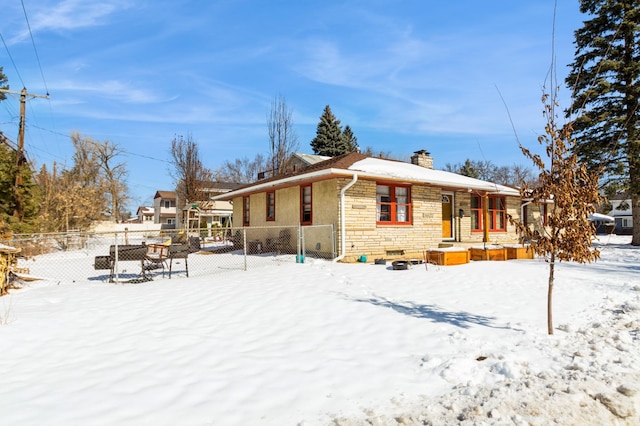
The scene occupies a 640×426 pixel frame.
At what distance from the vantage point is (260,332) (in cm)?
519

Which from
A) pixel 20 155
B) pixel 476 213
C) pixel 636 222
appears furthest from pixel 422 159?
pixel 20 155

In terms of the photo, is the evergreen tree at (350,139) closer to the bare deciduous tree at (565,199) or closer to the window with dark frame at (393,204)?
the window with dark frame at (393,204)

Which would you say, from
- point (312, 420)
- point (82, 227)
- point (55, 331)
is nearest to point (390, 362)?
point (312, 420)

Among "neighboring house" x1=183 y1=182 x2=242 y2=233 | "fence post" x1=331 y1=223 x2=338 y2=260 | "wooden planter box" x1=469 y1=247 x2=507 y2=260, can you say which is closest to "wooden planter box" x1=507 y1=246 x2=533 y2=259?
"wooden planter box" x1=469 y1=247 x2=507 y2=260

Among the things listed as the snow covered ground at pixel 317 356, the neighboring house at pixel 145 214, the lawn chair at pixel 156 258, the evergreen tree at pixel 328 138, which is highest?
the evergreen tree at pixel 328 138

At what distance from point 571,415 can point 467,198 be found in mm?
15096

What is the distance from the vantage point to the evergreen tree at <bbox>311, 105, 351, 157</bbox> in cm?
3927

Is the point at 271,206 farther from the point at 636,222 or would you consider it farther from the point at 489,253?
the point at 636,222

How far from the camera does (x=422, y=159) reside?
19.8 m

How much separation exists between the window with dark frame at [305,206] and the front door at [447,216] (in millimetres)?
6354

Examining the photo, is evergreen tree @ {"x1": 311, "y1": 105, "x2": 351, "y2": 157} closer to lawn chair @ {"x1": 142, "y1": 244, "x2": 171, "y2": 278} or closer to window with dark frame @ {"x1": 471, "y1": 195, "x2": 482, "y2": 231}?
window with dark frame @ {"x1": 471, "y1": 195, "x2": 482, "y2": 231}

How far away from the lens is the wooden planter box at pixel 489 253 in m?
14.0

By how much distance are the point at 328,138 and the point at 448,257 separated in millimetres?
29076

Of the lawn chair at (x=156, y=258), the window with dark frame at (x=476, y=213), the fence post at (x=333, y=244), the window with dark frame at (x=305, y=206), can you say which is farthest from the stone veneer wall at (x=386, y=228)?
the lawn chair at (x=156, y=258)
